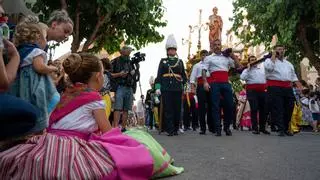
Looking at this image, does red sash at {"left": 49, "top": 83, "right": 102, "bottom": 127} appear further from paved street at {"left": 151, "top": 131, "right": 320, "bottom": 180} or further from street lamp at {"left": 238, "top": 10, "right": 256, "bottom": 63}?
street lamp at {"left": 238, "top": 10, "right": 256, "bottom": 63}

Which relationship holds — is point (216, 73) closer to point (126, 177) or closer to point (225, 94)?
point (225, 94)

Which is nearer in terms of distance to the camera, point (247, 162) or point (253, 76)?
point (247, 162)

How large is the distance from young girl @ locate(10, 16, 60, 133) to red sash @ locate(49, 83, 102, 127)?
73mm

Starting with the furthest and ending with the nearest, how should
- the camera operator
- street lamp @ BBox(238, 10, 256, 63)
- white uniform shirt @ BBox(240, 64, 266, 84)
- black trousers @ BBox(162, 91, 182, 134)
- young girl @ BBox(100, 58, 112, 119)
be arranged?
street lamp @ BBox(238, 10, 256, 63)
white uniform shirt @ BBox(240, 64, 266, 84)
black trousers @ BBox(162, 91, 182, 134)
the camera operator
young girl @ BBox(100, 58, 112, 119)

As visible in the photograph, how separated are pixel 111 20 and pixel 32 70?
53.7 feet

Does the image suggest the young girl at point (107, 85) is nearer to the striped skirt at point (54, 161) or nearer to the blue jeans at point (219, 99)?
the blue jeans at point (219, 99)

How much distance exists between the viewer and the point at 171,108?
11719mm

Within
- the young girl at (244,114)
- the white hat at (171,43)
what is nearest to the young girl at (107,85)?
the white hat at (171,43)

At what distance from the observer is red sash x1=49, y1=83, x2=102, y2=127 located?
14.1 ft

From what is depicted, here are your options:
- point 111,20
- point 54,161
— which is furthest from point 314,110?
point 54,161

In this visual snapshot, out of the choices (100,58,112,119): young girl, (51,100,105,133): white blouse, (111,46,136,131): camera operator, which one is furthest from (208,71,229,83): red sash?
(51,100,105,133): white blouse

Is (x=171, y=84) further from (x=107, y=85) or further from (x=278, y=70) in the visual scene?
(x=278, y=70)

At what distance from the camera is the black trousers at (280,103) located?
451 inches

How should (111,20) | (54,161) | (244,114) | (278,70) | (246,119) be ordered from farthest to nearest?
(111,20) < (246,119) < (244,114) < (278,70) < (54,161)
